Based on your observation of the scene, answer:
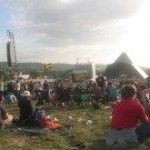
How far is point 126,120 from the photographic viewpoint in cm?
935

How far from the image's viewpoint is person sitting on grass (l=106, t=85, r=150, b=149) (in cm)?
927

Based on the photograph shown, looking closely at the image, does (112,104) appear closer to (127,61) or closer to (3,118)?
(3,118)

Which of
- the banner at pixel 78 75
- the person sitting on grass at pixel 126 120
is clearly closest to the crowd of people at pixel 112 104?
the person sitting on grass at pixel 126 120

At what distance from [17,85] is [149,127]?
79.9 feet

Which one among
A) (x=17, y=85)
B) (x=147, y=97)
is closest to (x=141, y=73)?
(x=17, y=85)

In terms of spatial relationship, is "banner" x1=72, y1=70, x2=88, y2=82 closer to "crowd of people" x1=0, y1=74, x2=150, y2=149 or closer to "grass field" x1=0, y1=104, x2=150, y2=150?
"crowd of people" x1=0, y1=74, x2=150, y2=149

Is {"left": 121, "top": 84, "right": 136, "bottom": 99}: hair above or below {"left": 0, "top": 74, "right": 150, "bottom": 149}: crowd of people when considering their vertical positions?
above

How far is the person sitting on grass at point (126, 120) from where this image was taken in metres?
9.27

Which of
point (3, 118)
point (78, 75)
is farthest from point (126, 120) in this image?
point (78, 75)

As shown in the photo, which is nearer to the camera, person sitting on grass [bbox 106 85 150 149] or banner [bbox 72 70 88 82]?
person sitting on grass [bbox 106 85 150 149]

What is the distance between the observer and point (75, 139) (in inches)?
512

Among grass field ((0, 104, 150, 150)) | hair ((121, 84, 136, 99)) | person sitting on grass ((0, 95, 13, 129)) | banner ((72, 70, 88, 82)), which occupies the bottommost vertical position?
grass field ((0, 104, 150, 150))

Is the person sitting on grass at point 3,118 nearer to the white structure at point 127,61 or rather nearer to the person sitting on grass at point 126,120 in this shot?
the person sitting on grass at point 126,120

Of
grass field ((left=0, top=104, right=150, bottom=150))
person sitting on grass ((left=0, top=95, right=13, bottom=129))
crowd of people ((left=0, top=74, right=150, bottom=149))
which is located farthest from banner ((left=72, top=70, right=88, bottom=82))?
person sitting on grass ((left=0, top=95, right=13, bottom=129))
